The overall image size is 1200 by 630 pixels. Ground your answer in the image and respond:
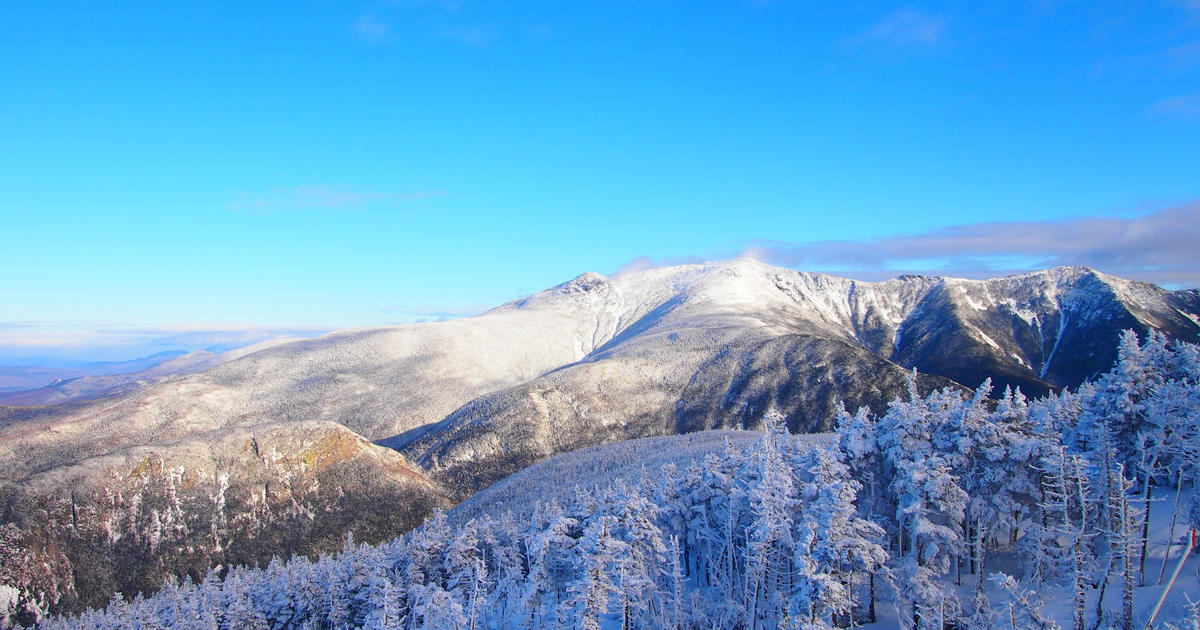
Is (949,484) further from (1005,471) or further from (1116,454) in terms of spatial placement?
(1116,454)

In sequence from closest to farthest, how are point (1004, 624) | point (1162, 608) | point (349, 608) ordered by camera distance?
point (1004, 624) < point (1162, 608) < point (349, 608)

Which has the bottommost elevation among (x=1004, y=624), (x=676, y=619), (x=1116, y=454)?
Answer: (x=676, y=619)

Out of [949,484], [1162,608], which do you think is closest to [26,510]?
[949,484]

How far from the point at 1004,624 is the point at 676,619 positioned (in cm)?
1907

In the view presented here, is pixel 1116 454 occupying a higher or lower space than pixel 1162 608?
higher

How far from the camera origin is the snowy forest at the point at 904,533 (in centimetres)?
3525

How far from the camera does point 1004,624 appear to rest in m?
32.7

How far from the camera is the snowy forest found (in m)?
35.2

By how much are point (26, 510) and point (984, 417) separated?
160m

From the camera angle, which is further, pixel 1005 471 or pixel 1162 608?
pixel 1005 471

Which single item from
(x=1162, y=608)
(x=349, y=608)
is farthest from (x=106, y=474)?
(x=1162, y=608)

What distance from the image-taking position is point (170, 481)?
136750 millimetres

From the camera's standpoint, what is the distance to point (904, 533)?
44.8 metres

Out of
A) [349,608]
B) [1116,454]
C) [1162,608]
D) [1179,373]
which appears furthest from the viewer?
[349,608]
